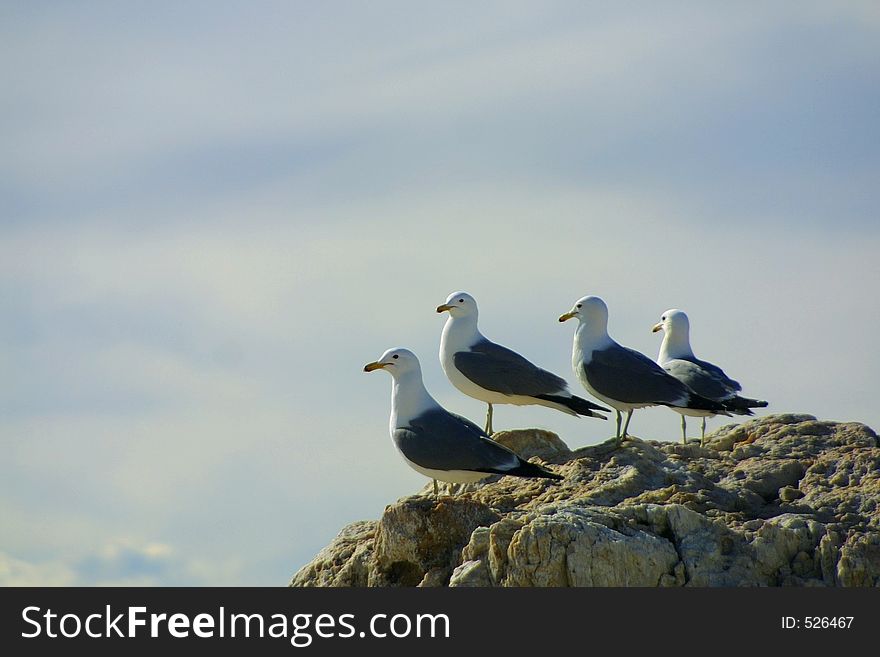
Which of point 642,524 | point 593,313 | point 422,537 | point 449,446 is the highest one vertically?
point 593,313

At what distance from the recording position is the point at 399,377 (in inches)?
748

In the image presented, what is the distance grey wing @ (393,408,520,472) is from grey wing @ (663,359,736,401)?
5238 mm

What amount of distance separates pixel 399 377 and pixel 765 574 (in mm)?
5453

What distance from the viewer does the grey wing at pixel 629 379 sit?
67.6 feet

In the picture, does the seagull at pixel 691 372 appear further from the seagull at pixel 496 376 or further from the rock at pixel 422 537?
the rock at pixel 422 537

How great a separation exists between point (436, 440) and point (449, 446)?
0.19 meters

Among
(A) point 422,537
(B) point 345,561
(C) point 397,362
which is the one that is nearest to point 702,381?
(C) point 397,362

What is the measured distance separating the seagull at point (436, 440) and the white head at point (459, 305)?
302cm

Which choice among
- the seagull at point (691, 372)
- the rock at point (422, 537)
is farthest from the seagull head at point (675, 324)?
the rock at point (422, 537)

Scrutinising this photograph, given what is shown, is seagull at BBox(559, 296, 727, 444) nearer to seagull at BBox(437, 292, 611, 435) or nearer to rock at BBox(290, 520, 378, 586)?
seagull at BBox(437, 292, 611, 435)

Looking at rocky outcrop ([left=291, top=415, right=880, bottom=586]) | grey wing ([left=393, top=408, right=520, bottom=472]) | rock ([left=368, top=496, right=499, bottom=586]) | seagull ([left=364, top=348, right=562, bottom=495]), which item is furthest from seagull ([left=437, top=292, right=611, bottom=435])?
rock ([left=368, top=496, right=499, bottom=586])

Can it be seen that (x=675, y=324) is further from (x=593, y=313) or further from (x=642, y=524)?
(x=642, y=524)

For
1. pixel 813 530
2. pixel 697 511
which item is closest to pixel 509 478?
pixel 697 511

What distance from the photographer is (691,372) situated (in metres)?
23.2
